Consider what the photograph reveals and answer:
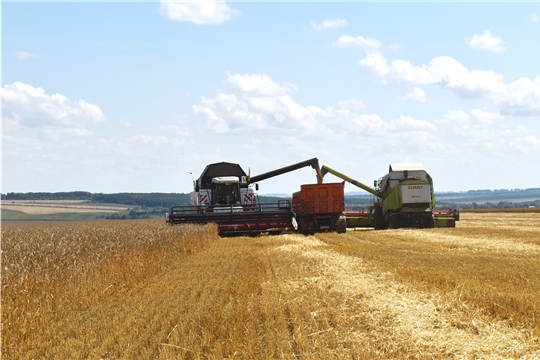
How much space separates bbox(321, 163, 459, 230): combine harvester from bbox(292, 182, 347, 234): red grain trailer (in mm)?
4099

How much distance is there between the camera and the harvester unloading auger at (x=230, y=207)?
3114 centimetres

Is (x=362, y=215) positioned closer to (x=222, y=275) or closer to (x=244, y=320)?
(x=222, y=275)

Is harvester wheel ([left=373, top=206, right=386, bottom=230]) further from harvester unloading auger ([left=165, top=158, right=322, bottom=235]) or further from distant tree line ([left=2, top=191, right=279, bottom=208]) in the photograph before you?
distant tree line ([left=2, top=191, right=279, bottom=208])

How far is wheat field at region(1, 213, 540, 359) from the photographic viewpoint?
24.7ft

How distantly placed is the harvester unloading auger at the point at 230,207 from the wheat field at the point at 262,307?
14.6 meters

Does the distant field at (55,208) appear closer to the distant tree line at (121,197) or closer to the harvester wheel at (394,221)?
the distant tree line at (121,197)

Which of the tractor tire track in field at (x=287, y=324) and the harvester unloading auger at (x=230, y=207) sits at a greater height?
the harvester unloading auger at (x=230, y=207)

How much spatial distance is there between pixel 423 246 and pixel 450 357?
15.0m

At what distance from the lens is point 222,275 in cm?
1414

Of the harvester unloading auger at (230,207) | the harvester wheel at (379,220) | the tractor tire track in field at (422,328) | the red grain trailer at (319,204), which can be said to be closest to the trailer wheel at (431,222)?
the harvester wheel at (379,220)

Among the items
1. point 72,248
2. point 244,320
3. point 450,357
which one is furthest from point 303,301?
point 72,248

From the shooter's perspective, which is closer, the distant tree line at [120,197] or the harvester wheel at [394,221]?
the harvester wheel at [394,221]

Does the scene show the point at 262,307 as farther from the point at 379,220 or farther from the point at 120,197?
the point at 120,197

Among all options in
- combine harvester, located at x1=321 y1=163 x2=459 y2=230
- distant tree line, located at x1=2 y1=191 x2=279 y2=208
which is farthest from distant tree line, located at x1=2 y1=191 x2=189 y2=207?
combine harvester, located at x1=321 y1=163 x2=459 y2=230
